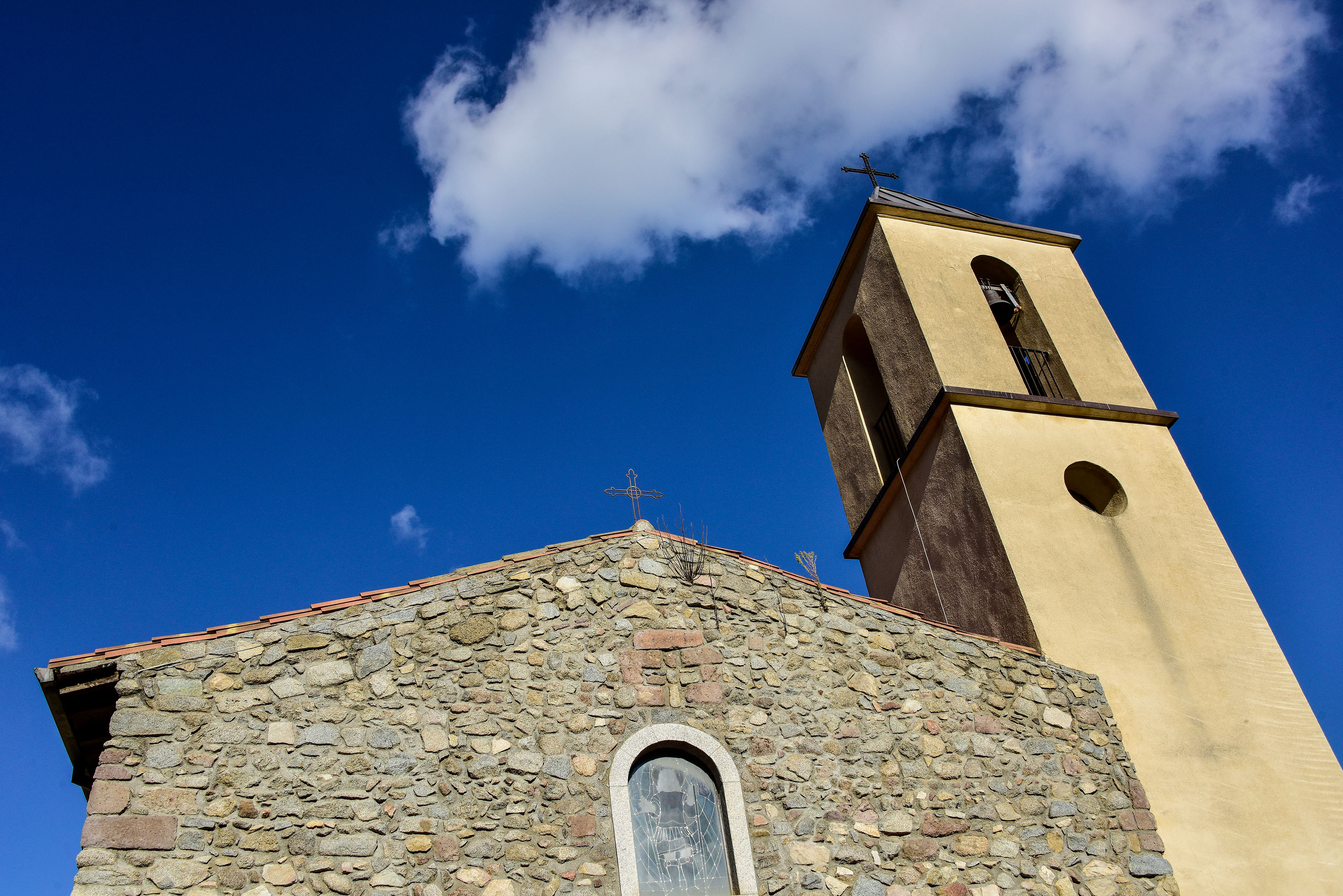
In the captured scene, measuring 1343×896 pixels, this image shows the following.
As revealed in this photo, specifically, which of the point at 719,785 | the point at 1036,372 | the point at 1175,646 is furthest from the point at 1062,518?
the point at 719,785

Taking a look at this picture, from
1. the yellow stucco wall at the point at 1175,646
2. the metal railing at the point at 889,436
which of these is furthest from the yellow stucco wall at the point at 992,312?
the metal railing at the point at 889,436

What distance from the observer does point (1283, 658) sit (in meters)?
8.84

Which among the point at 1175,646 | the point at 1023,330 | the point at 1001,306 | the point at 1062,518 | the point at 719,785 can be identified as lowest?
the point at 719,785

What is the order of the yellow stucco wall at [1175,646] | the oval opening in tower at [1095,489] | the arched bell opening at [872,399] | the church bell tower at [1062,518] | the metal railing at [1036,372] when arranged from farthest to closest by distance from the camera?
the arched bell opening at [872,399] → the metal railing at [1036,372] → the oval opening in tower at [1095,489] → the church bell tower at [1062,518] → the yellow stucco wall at [1175,646]

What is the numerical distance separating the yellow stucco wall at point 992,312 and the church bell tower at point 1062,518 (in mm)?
28

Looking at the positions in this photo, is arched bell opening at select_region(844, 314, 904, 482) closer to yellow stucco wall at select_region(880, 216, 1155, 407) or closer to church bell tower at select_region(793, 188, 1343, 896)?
church bell tower at select_region(793, 188, 1343, 896)

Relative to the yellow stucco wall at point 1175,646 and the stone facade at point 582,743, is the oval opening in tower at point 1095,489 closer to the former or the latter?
the yellow stucco wall at point 1175,646

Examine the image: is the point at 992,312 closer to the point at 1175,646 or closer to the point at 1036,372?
the point at 1036,372

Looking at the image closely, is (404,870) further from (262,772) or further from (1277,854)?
(1277,854)

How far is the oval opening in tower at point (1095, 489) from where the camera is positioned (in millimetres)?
Result: 9906

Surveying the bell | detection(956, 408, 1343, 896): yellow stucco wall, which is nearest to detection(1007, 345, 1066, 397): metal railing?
the bell

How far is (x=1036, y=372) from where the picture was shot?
38.0 feet

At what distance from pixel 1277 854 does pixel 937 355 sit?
19.1 feet

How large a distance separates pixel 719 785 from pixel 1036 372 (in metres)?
7.10
